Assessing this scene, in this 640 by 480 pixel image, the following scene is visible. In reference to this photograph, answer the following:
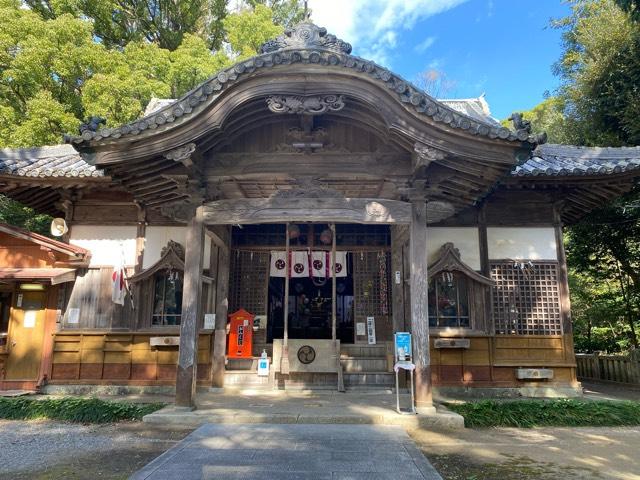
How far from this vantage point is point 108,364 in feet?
31.4

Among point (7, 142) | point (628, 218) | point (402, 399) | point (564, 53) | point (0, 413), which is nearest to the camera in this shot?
point (0, 413)

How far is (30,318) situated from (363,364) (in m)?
7.70

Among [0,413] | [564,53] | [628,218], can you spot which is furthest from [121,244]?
[564,53]

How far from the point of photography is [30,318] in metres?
9.76

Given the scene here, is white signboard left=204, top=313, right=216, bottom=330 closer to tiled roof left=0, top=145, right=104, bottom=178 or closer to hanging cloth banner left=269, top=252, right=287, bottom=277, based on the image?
Result: hanging cloth banner left=269, top=252, right=287, bottom=277

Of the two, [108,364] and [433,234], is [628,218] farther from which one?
[108,364]

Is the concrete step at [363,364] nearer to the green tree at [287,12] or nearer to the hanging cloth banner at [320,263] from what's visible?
the hanging cloth banner at [320,263]

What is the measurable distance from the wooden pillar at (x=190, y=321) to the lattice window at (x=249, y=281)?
3.76 metres

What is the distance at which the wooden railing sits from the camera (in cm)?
1154

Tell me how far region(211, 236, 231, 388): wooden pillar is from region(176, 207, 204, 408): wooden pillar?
8.10 ft

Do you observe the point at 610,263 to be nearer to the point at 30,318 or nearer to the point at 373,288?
the point at 373,288

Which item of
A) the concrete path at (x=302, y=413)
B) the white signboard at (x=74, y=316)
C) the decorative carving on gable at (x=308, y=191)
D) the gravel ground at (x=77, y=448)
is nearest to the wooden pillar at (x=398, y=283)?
the concrete path at (x=302, y=413)

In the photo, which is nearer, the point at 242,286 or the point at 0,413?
the point at 0,413

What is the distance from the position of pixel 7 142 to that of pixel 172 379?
380 inches
